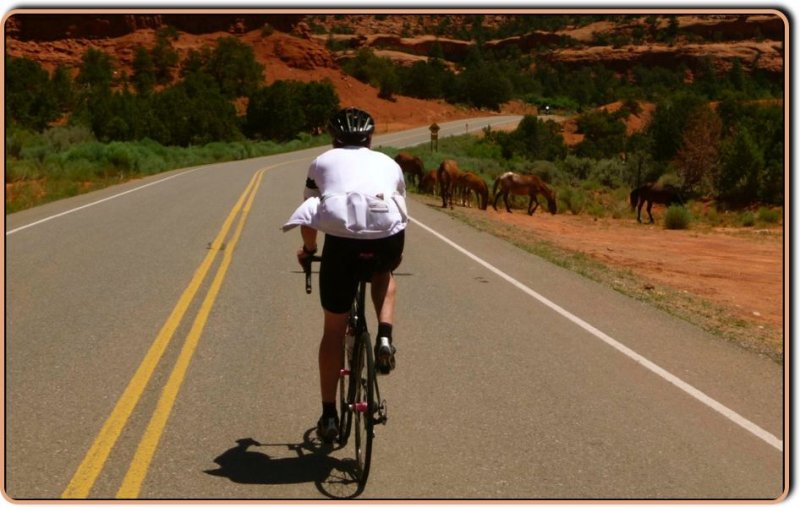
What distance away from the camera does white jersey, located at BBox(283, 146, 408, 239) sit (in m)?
5.17

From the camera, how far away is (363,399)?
5.54 m

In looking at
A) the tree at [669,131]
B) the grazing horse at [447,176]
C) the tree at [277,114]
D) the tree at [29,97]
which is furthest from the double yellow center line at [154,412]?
the tree at [277,114]

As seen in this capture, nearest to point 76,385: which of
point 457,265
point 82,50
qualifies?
point 457,265

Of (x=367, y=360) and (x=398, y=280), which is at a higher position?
(x=367, y=360)

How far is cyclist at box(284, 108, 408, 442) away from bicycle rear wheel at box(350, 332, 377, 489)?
0.07m

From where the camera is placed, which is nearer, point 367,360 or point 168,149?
point 367,360

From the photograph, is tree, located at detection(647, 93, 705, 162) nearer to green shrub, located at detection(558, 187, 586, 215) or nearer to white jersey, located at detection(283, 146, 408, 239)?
green shrub, located at detection(558, 187, 586, 215)

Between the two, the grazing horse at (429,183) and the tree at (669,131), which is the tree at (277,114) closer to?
the tree at (669,131)

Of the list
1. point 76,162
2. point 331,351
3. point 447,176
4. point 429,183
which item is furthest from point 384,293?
point 76,162

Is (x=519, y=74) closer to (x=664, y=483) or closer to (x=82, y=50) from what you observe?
(x=82, y=50)

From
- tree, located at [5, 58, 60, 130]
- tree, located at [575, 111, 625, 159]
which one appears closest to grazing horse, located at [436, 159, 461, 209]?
tree, located at [575, 111, 625, 159]

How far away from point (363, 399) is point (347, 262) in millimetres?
853

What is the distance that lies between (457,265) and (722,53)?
123m

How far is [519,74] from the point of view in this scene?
5118 inches
